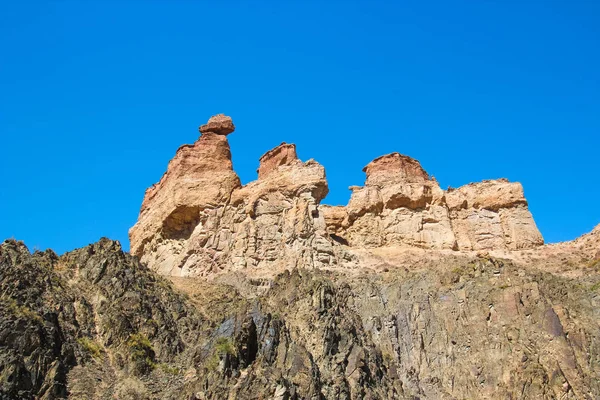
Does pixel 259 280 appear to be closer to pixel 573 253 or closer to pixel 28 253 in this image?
pixel 28 253

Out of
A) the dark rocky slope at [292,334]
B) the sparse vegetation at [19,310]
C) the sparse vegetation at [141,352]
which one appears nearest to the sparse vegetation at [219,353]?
the dark rocky slope at [292,334]

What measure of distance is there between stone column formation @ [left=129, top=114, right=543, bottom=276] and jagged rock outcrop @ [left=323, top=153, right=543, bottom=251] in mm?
78

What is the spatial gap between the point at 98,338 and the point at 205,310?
8.43 m

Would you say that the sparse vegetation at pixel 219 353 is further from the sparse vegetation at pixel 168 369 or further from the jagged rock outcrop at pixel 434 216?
the jagged rock outcrop at pixel 434 216

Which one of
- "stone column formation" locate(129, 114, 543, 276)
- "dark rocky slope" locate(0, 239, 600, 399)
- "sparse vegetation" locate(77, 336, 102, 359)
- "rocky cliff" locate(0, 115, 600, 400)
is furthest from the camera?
"stone column formation" locate(129, 114, 543, 276)

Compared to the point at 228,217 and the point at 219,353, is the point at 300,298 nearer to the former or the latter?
the point at 219,353

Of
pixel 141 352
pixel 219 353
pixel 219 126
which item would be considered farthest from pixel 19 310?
pixel 219 126

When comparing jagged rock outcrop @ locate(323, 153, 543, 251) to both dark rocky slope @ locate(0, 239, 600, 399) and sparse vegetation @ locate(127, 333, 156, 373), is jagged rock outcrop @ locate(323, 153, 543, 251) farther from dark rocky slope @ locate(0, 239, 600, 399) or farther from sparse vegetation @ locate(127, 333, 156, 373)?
sparse vegetation @ locate(127, 333, 156, 373)

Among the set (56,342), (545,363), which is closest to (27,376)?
(56,342)

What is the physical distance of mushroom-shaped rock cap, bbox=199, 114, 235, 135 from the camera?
225 feet

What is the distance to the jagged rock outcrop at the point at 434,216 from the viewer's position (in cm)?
6575

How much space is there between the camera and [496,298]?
44625 millimetres

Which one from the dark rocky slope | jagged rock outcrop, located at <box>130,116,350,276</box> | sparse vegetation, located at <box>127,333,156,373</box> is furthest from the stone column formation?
sparse vegetation, located at <box>127,333,156,373</box>

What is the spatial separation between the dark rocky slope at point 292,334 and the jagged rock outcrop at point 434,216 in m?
13.8
